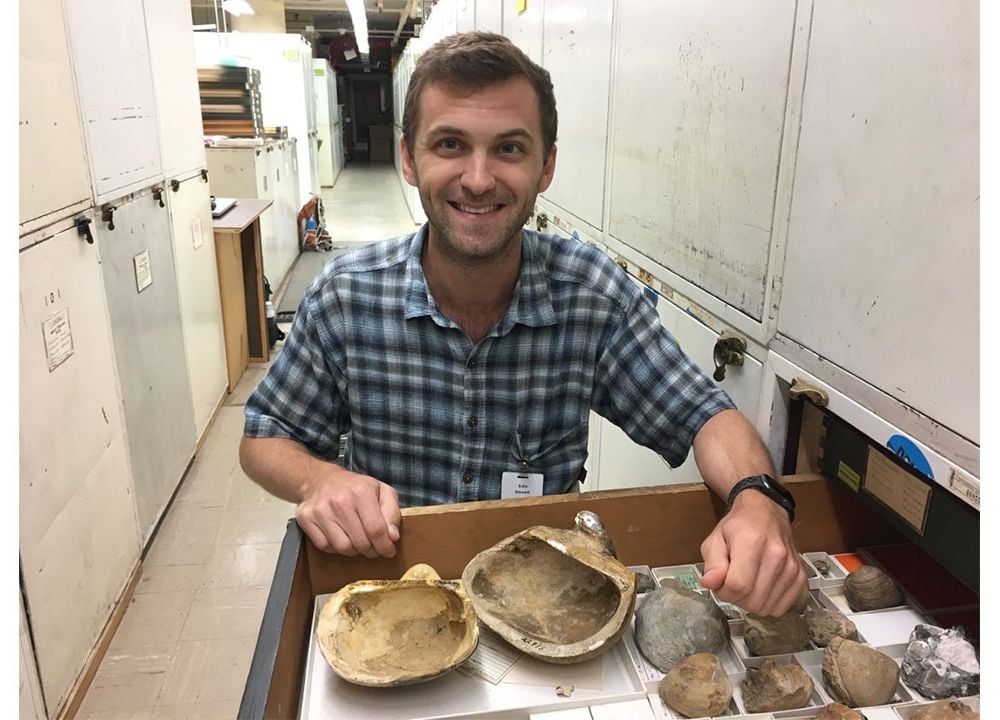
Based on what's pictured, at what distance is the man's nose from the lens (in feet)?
3.97

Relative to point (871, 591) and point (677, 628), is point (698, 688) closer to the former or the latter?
point (677, 628)

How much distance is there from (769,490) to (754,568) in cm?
16

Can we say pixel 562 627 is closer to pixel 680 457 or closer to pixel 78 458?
pixel 680 457

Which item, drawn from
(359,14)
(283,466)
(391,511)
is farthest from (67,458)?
(359,14)

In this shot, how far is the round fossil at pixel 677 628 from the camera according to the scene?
0.85 meters

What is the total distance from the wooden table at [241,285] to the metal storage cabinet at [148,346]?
0.85 meters

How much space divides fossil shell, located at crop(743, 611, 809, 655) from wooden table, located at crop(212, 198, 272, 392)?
10.7 feet

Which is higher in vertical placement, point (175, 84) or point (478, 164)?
point (175, 84)

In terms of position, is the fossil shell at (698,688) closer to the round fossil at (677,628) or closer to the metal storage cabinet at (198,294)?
the round fossil at (677,628)

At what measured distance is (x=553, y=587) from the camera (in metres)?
0.99

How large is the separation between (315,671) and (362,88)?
21.1 meters

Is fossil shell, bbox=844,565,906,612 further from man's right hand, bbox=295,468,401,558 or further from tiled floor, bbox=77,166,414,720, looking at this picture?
tiled floor, bbox=77,166,414,720

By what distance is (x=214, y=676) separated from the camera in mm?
1965

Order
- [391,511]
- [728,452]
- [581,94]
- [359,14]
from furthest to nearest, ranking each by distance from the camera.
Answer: [359,14]
[581,94]
[728,452]
[391,511]
